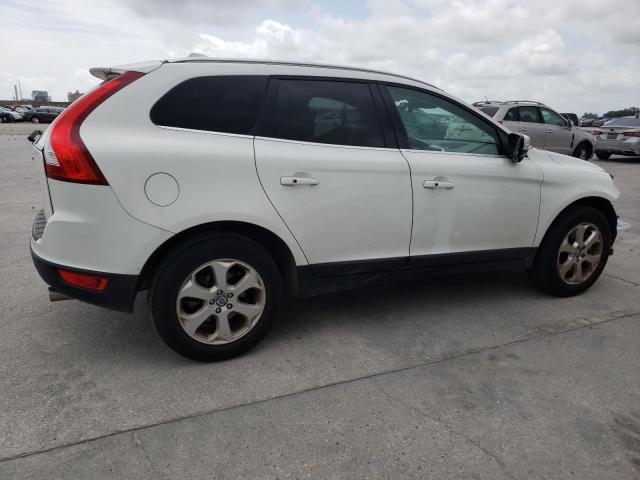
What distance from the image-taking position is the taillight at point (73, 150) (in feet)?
8.42

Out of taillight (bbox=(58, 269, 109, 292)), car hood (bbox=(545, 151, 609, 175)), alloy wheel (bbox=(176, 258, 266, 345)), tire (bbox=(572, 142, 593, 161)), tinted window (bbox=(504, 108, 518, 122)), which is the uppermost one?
tinted window (bbox=(504, 108, 518, 122))

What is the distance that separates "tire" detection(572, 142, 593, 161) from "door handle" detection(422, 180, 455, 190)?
12478mm

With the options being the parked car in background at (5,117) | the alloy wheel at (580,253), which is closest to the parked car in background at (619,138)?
the alloy wheel at (580,253)

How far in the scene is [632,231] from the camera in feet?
21.7

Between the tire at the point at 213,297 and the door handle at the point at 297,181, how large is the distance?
1.28ft

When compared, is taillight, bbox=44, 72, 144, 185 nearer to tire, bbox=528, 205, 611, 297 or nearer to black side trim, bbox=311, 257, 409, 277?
black side trim, bbox=311, 257, 409, 277

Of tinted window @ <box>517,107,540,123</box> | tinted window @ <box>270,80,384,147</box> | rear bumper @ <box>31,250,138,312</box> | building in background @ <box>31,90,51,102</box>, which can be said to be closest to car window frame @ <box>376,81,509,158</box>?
tinted window @ <box>270,80,384,147</box>

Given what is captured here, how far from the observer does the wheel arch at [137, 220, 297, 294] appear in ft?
9.16

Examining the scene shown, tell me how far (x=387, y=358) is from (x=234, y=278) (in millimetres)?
1045

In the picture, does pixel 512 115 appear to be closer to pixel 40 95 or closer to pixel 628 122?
pixel 628 122

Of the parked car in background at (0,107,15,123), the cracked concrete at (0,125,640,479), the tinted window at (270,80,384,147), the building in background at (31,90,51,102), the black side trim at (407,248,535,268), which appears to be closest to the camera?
the cracked concrete at (0,125,640,479)

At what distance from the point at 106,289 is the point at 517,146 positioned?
2871 millimetres

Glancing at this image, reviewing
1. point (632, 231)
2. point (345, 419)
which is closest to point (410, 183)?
point (345, 419)

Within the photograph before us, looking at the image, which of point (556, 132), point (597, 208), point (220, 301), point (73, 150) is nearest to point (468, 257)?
point (597, 208)
